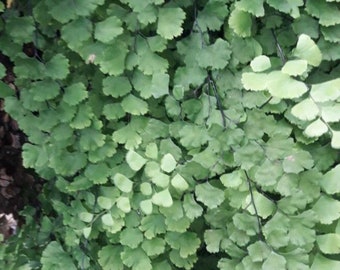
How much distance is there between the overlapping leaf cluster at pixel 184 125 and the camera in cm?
97

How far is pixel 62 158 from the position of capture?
1.20m

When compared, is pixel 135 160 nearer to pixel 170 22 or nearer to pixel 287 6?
pixel 170 22

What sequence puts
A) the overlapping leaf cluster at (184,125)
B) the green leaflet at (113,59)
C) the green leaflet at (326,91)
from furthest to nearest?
the green leaflet at (113,59) → the overlapping leaf cluster at (184,125) → the green leaflet at (326,91)

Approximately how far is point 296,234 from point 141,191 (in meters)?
0.34

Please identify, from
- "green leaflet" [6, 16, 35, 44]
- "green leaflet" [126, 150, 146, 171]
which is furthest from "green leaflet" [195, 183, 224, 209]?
"green leaflet" [6, 16, 35, 44]

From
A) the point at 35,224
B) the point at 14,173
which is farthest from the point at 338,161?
the point at 14,173

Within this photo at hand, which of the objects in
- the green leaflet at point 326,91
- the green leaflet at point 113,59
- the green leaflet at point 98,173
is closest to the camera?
the green leaflet at point 326,91

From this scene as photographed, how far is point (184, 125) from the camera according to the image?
3.52 ft

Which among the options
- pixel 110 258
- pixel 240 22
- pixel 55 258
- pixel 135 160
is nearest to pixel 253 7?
pixel 240 22

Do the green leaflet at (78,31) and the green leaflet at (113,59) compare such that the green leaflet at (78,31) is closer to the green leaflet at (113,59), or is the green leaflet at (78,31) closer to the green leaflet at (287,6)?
the green leaflet at (113,59)

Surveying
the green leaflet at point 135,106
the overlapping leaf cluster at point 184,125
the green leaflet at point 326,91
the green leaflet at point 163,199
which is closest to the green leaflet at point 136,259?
the overlapping leaf cluster at point 184,125

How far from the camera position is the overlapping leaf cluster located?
971 millimetres

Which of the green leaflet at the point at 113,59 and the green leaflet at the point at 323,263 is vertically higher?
the green leaflet at the point at 113,59

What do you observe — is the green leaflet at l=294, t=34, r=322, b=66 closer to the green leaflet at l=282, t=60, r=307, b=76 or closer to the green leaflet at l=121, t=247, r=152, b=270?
the green leaflet at l=282, t=60, r=307, b=76
